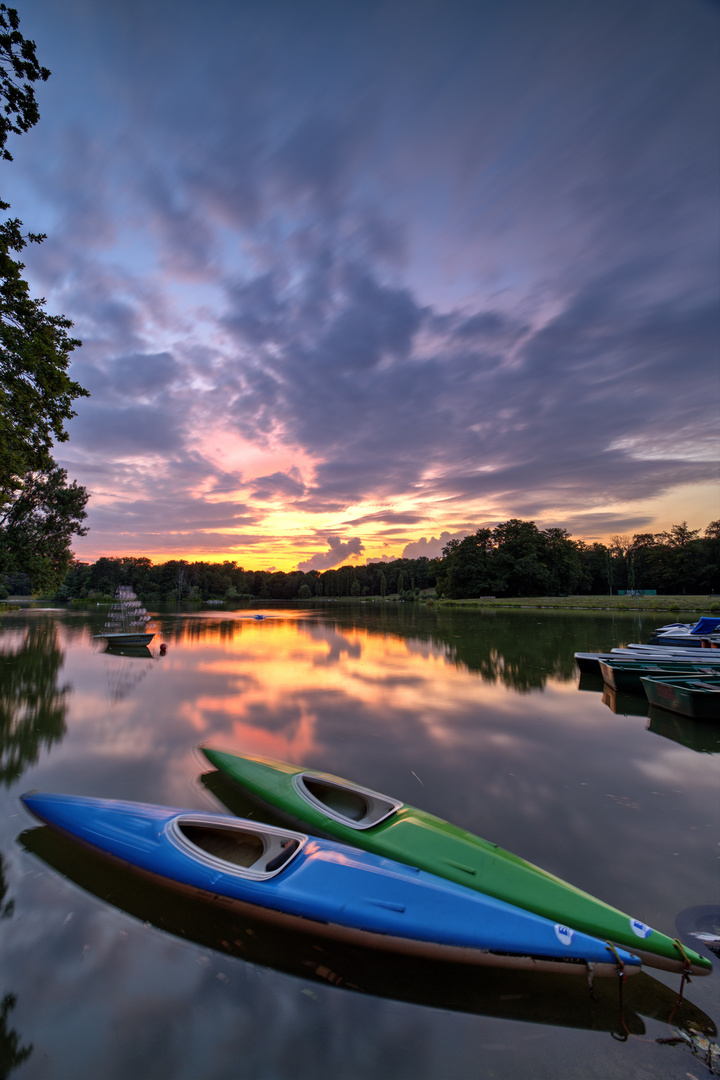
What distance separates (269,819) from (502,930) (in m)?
3.11

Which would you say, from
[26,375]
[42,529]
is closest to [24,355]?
[26,375]

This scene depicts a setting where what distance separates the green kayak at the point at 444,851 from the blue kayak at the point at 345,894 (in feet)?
0.59

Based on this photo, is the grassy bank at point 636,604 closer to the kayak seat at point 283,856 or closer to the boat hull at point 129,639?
the boat hull at point 129,639

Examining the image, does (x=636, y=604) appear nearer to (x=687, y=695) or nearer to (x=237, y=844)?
(x=687, y=695)

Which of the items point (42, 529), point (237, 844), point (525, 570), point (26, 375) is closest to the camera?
point (237, 844)

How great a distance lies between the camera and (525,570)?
6344cm

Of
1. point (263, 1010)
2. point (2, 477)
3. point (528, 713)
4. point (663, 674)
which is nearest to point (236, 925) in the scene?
point (263, 1010)

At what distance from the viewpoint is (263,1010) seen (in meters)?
2.77

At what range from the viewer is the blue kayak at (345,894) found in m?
2.74

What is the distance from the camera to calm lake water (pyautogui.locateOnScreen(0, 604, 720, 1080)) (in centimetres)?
252

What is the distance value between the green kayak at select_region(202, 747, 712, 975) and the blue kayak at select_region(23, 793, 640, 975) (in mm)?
180

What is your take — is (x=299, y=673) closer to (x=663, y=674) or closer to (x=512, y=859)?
(x=663, y=674)

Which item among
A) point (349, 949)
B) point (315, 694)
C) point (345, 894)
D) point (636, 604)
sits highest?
point (636, 604)

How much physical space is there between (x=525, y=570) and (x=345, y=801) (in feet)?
207
